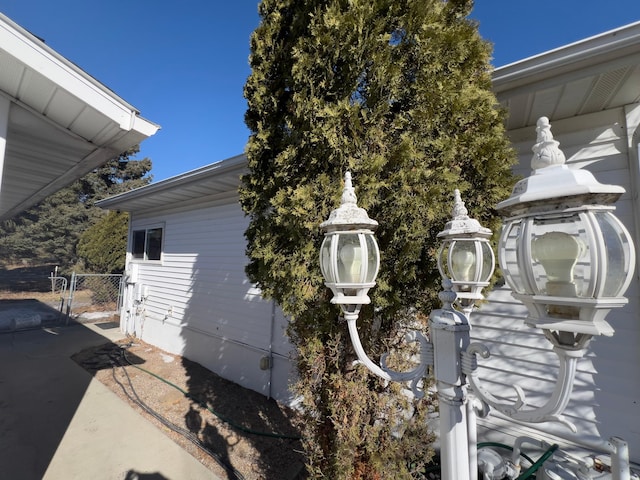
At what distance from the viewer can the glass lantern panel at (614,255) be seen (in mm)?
707

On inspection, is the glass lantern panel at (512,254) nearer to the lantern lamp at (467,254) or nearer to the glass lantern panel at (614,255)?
the glass lantern panel at (614,255)

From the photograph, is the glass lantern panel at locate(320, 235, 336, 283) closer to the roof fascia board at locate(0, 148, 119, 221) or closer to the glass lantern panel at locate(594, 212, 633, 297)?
the glass lantern panel at locate(594, 212, 633, 297)

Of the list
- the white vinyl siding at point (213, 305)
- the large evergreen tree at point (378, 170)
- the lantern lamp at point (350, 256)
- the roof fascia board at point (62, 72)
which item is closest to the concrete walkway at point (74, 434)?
the white vinyl siding at point (213, 305)

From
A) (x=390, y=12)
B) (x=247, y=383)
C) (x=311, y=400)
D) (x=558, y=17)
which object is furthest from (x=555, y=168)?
(x=247, y=383)

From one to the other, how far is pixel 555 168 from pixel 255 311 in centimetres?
479

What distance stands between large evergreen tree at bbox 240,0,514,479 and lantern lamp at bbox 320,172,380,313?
2.43ft

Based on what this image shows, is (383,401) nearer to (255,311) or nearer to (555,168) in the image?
(555,168)

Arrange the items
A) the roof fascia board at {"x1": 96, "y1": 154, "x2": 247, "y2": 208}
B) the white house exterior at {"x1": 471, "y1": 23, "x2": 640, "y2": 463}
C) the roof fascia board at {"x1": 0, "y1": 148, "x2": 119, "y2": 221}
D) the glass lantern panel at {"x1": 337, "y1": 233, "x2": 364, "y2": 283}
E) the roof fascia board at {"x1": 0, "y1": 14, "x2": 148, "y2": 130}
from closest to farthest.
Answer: the glass lantern panel at {"x1": 337, "y1": 233, "x2": 364, "y2": 283} < the roof fascia board at {"x1": 0, "y1": 14, "x2": 148, "y2": 130} < the white house exterior at {"x1": 471, "y1": 23, "x2": 640, "y2": 463} < the roof fascia board at {"x1": 0, "y1": 148, "x2": 119, "y2": 221} < the roof fascia board at {"x1": 96, "y1": 154, "x2": 247, "y2": 208}

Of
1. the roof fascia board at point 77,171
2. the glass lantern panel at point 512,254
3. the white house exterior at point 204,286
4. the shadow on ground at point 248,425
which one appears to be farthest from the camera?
the white house exterior at point 204,286

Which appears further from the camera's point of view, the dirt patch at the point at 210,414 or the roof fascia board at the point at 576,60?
the dirt patch at the point at 210,414

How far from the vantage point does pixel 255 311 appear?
5008 mm

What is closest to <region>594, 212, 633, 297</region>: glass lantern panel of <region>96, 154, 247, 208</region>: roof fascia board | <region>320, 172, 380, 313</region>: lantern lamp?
<region>320, 172, 380, 313</region>: lantern lamp

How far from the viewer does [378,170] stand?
6.58 ft

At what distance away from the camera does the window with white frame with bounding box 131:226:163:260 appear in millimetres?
7613
